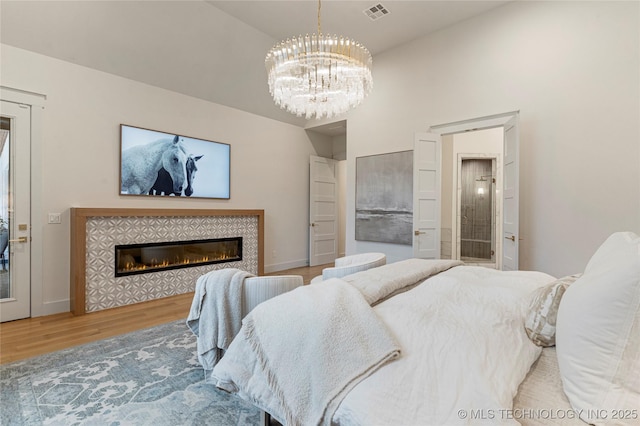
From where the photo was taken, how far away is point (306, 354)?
117 centimetres

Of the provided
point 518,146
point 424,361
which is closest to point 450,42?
point 518,146

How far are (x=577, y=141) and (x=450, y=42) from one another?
2.23 metres

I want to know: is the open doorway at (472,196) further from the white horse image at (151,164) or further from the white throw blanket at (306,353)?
the white throw blanket at (306,353)

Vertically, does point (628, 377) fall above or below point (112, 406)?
above

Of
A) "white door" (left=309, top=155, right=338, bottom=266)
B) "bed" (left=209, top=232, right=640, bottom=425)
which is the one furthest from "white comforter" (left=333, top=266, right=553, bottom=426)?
"white door" (left=309, top=155, right=338, bottom=266)

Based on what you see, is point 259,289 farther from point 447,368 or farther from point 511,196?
point 511,196

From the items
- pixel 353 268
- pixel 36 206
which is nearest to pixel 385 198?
pixel 353 268

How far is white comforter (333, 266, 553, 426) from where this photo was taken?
0.91 meters

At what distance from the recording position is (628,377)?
887 mm

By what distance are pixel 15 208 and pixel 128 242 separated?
1129 millimetres

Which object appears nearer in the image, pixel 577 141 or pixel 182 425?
pixel 182 425

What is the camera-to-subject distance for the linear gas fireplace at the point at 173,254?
3916 mm

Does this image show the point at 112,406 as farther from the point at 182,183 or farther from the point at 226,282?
the point at 182,183

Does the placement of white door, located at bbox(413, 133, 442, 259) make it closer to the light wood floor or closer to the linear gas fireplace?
the linear gas fireplace
